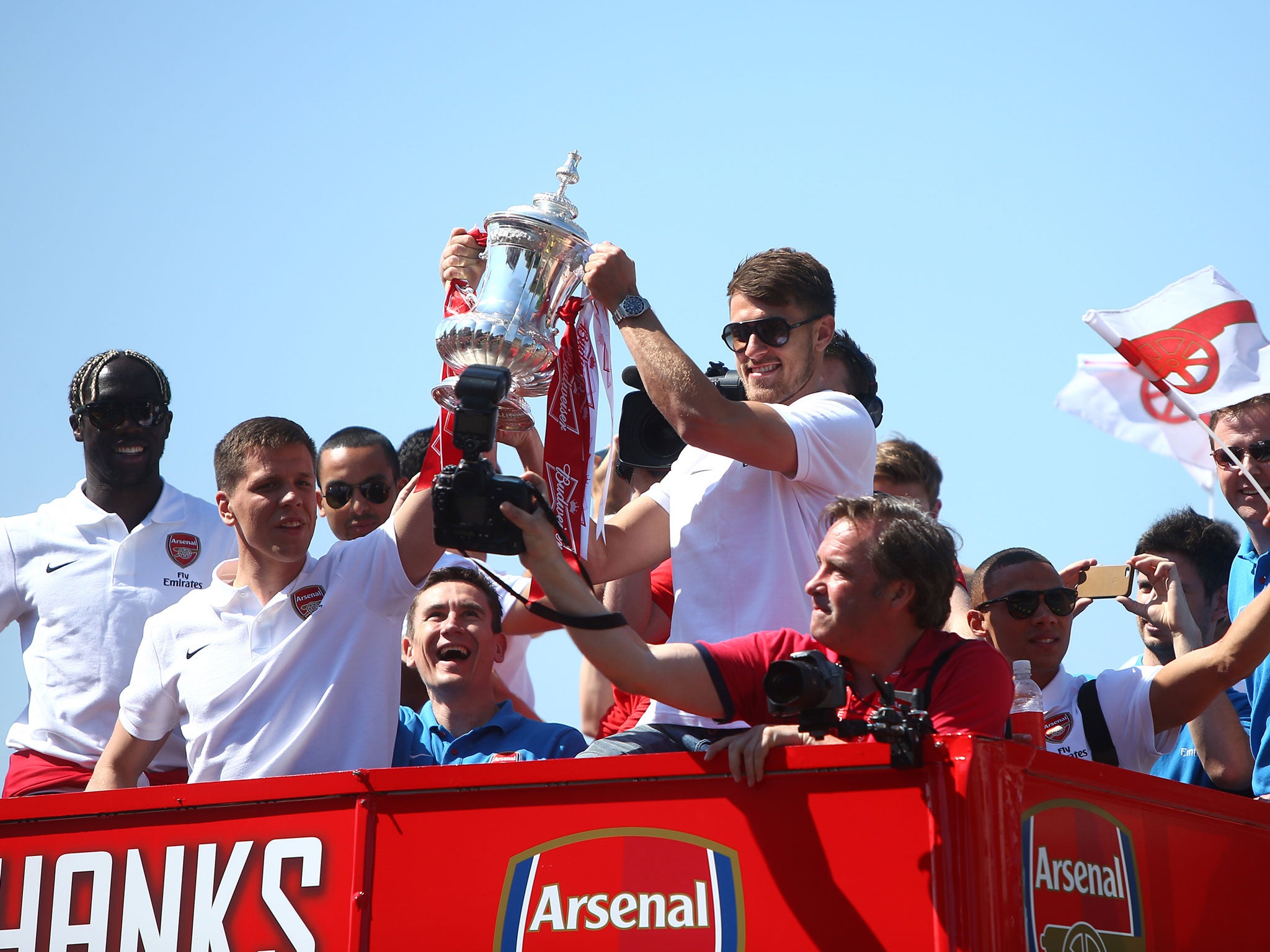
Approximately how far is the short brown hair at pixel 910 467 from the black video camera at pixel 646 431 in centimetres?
100

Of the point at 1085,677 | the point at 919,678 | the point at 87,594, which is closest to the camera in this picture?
the point at 919,678

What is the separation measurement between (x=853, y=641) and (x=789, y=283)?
122cm

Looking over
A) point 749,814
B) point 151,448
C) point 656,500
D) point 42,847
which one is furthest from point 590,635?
point 151,448

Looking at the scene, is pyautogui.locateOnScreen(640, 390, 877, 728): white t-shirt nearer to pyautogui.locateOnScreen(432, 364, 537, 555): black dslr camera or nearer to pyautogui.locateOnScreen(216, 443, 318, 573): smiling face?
pyautogui.locateOnScreen(432, 364, 537, 555): black dslr camera

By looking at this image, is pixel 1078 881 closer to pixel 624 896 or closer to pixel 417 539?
pixel 624 896

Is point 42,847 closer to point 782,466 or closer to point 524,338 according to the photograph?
point 524,338

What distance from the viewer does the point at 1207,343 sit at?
5.45 meters

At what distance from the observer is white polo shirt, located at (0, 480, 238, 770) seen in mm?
4977

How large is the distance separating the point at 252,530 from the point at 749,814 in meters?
2.10

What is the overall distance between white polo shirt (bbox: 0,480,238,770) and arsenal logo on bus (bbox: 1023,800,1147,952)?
9.66ft

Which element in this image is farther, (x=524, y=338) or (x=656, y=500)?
(x=656, y=500)

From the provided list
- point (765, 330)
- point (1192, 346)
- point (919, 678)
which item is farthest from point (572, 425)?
point (1192, 346)

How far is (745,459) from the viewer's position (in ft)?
12.3

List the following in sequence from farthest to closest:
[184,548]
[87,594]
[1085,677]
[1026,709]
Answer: [184,548] → [87,594] → [1085,677] → [1026,709]
